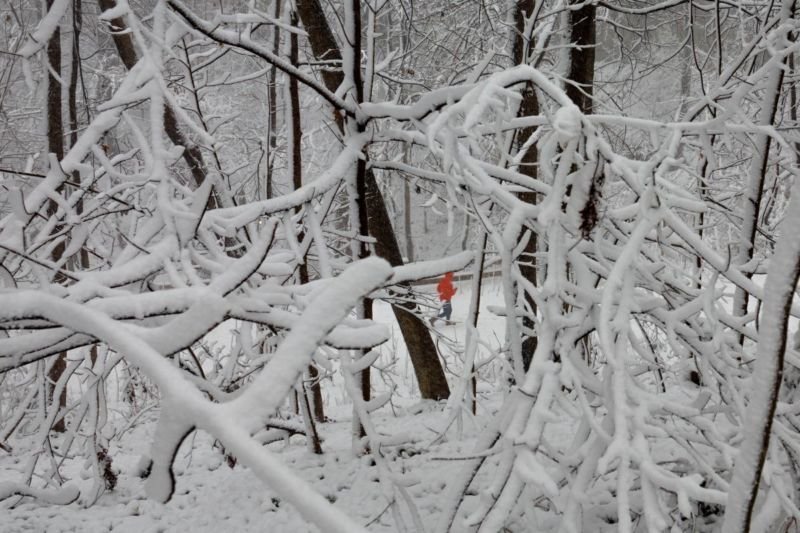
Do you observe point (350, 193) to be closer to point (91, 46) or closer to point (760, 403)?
point (760, 403)

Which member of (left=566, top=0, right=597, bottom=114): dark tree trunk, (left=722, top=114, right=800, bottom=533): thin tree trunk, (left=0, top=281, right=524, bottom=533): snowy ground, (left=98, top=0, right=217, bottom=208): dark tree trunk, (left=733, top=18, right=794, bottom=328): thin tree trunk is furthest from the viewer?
(left=98, top=0, right=217, bottom=208): dark tree trunk

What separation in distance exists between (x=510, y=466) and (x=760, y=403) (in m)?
0.57

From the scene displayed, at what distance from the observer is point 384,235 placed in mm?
5152

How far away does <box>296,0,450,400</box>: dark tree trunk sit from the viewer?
4.49 meters

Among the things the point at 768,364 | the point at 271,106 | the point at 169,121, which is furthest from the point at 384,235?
the point at 768,364

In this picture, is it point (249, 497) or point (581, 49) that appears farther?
point (581, 49)

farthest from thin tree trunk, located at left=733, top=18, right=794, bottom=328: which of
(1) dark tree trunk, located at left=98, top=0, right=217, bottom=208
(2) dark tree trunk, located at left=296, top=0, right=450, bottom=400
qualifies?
(1) dark tree trunk, located at left=98, top=0, right=217, bottom=208

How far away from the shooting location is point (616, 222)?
1.68 meters

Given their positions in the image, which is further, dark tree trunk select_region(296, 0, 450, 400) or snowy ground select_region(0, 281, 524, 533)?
dark tree trunk select_region(296, 0, 450, 400)

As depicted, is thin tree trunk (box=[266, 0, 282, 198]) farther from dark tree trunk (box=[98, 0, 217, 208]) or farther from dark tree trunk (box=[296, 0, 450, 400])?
dark tree trunk (box=[98, 0, 217, 208])

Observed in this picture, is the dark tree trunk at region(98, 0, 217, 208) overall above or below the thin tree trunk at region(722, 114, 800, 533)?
above

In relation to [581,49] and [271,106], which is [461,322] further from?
[271,106]

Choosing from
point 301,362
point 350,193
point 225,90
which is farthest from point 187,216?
point 225,90

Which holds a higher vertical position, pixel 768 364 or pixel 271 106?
pixel 271 106
